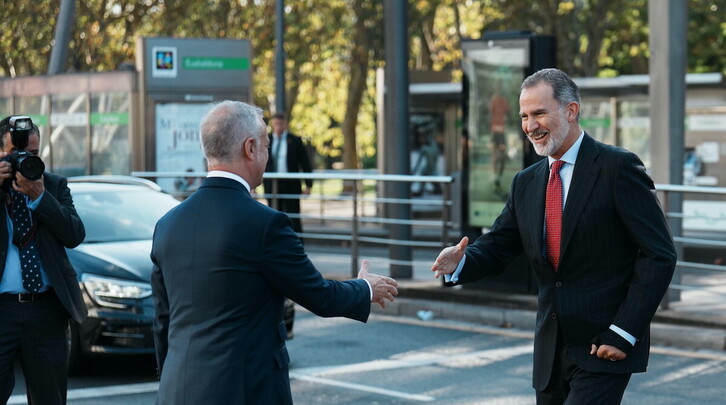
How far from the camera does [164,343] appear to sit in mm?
4184

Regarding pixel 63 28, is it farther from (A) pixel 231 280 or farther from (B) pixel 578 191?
(A) pixel 231 280

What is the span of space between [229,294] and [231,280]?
0.14 ft

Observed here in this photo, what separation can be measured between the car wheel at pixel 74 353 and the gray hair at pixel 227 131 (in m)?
5.00

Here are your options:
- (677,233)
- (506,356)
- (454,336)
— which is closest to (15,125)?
(506,356)

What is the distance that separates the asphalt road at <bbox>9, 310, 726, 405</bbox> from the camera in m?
7.96

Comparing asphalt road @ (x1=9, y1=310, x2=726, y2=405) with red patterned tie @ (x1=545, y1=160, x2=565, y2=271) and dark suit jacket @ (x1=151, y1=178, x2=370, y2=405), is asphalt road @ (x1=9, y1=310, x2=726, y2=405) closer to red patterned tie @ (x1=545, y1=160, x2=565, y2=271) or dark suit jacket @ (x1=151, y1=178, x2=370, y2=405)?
red patterned tie @ (x1=545, y1=160, x2=565, y2=271)

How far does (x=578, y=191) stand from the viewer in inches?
177

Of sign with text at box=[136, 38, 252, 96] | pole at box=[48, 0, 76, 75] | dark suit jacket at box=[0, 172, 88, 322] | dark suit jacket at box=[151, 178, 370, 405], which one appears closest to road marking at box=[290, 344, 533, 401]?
dark suit jacket at box=[0, 172, 88, 322]

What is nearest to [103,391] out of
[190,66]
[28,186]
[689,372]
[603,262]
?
[28,186]

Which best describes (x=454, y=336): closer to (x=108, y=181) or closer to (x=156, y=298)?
(x=108, y=181)

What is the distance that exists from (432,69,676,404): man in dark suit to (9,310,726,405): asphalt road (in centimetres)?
330

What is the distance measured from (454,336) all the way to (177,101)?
31.5ft

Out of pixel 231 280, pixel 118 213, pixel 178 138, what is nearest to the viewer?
pixel 231 280

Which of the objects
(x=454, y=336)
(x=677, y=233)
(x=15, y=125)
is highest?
(x=15, y=125)
